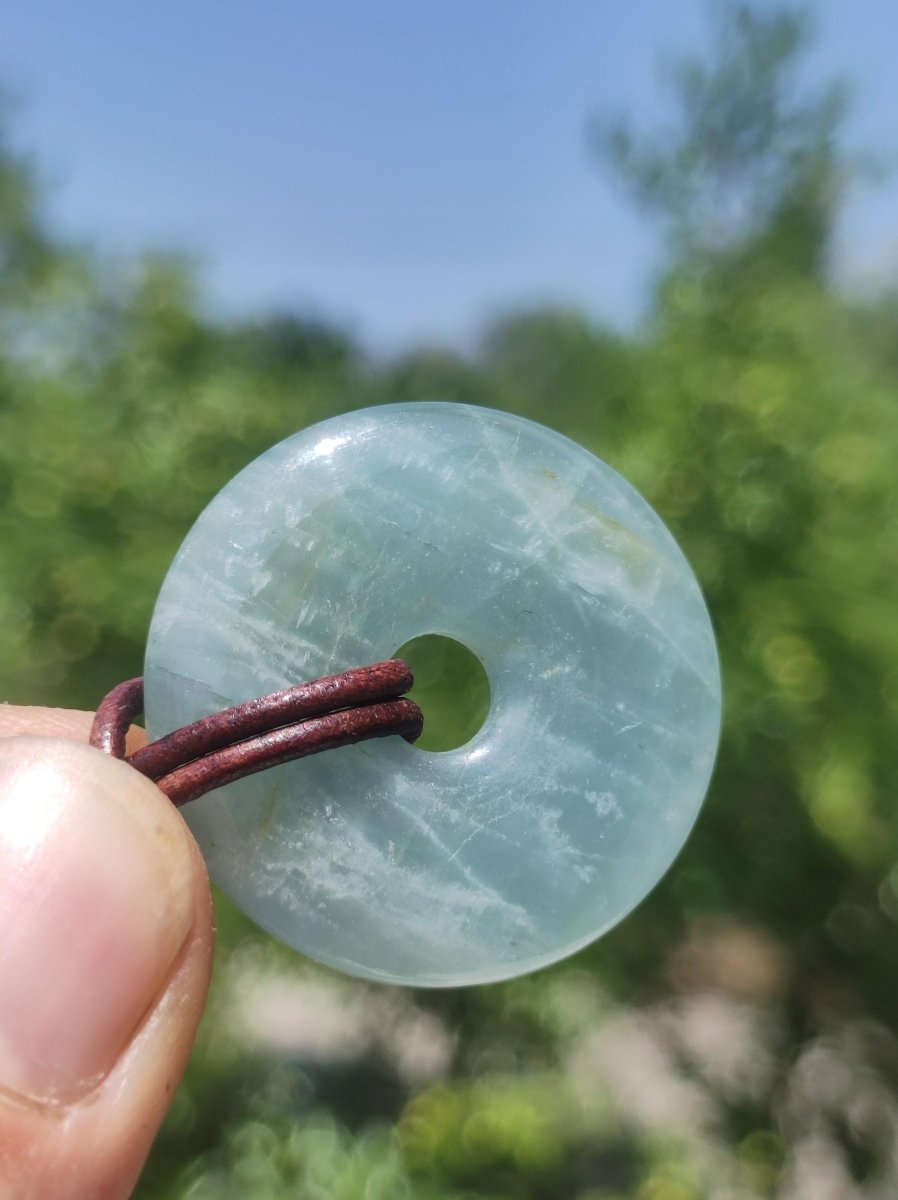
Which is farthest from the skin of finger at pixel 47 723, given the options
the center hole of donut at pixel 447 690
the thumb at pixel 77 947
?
the center hole of donut at pixel 447 690

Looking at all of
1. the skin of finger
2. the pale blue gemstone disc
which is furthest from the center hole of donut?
the pale blue gemstone disc

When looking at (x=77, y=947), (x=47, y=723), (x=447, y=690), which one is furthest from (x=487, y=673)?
(x=447, y=690)

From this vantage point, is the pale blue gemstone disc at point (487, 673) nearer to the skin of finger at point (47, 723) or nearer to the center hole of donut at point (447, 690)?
the skin of finger at point (47, 723)

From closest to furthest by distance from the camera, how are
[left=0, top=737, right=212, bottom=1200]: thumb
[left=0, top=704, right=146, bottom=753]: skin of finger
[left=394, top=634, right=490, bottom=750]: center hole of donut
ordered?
[left=0, top=737, right=212, bottom=1200]: thumb, [left=0, top=704, right=146, bottom=753]: skin of finger, [left=394, top=634, right=490, bottom=750]: center hole of donut

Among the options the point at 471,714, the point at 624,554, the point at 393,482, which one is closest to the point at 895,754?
the point at 471,714

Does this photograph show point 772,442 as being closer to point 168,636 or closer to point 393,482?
point 393,482

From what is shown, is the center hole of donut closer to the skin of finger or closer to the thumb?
the skin of finger
